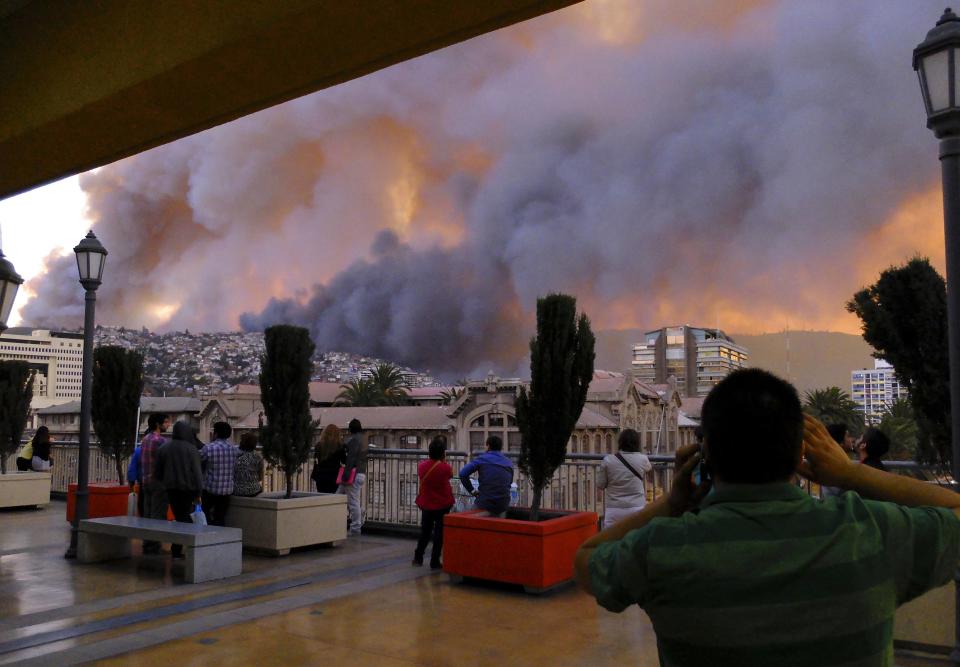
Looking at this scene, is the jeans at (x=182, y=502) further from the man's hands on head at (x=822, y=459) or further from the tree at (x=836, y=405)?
the tree at (x=836, y=405)

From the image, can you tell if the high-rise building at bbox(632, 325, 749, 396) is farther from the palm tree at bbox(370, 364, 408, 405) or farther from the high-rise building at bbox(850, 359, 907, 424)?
the palm tree at bbox(370, 364, 408, 405)

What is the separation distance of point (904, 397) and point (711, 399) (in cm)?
423

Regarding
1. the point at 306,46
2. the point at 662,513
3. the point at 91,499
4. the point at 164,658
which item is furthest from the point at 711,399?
the point at 91,499

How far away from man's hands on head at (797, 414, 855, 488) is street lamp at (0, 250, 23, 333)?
579 cm

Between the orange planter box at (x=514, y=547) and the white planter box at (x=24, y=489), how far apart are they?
398 inches

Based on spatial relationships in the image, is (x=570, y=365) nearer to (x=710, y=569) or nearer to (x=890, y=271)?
(x=890, y=271)

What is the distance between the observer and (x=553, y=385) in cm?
770

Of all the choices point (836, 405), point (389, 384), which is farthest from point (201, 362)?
point (836, 405)

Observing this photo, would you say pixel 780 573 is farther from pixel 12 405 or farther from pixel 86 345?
pixel 12 405

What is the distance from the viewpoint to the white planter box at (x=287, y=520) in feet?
28.8

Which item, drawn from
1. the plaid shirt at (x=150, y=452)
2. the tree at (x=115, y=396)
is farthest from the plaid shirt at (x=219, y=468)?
the tree at (x=115, y=396)

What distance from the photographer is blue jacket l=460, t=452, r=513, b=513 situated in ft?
25.5

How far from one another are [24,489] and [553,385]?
11208 mm

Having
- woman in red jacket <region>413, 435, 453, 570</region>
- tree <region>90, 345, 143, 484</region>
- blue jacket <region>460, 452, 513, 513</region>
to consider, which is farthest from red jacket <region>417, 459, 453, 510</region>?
tree <region>90, 345, 143, 484</region>
